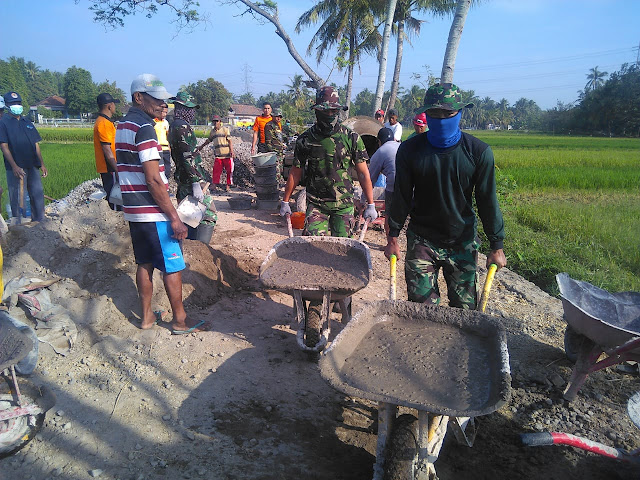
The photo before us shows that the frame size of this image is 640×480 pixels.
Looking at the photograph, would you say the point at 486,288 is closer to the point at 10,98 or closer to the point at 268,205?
the point at 268,205

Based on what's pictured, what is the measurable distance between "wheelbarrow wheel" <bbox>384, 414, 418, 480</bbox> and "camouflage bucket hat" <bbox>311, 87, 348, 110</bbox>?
2.66 metres

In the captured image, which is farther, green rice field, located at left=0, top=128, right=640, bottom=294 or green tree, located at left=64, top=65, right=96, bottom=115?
green tree, located at left=64, top=65, right=96, bottom=115

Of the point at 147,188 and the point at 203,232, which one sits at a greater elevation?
the point at 147,188

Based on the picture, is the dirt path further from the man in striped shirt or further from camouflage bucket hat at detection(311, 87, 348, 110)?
camouflage bucket hat at detection(311, 87, 348, 110)

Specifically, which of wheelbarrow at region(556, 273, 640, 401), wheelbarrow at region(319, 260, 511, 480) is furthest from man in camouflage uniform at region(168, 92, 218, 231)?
wheelbarrow at region(556, 273, 640, 401)

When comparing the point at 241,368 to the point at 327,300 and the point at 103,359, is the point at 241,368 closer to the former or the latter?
the point at 327,300

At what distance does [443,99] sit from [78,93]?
7658cm

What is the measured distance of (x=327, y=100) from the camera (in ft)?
12.4

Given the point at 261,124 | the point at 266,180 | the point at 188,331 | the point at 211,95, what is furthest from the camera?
the point at 211,95

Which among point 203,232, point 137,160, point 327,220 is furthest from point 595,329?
point 203,232

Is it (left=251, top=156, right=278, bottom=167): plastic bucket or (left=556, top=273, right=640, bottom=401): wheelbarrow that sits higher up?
(left=251, top=156, right=278, bottom=167): plastic bucket

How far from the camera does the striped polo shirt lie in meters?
3.17

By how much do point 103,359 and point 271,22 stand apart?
35.2 ft

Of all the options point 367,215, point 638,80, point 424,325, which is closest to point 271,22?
point 367,215
